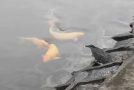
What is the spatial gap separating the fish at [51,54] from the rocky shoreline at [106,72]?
9.24ft

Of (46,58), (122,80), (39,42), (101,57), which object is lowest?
(122,80)

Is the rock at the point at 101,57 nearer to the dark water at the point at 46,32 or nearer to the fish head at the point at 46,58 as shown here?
the dark water at the point at 46,32

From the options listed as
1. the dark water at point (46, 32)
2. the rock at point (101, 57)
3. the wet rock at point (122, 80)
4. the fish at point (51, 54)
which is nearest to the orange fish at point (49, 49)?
the fish at point (51, 54)

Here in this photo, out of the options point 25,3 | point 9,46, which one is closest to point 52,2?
point 25,3

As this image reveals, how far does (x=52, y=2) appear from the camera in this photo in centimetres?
2545

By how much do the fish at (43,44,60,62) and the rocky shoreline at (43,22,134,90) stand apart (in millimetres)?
2816

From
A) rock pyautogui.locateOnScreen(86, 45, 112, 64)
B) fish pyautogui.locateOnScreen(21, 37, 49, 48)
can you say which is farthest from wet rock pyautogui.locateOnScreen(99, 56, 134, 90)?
fish pyautogui.locateOnScreen(21, 37, 49, 48)

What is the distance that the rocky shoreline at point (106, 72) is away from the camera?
8.98m

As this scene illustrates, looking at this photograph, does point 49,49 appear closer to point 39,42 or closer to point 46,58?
point 46,58

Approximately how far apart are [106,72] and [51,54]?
559 centimetres

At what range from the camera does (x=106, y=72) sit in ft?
35.1

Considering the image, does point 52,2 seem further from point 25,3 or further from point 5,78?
point 5,78

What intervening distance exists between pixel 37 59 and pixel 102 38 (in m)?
4.58

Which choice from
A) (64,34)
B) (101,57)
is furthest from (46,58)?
(101,57)
